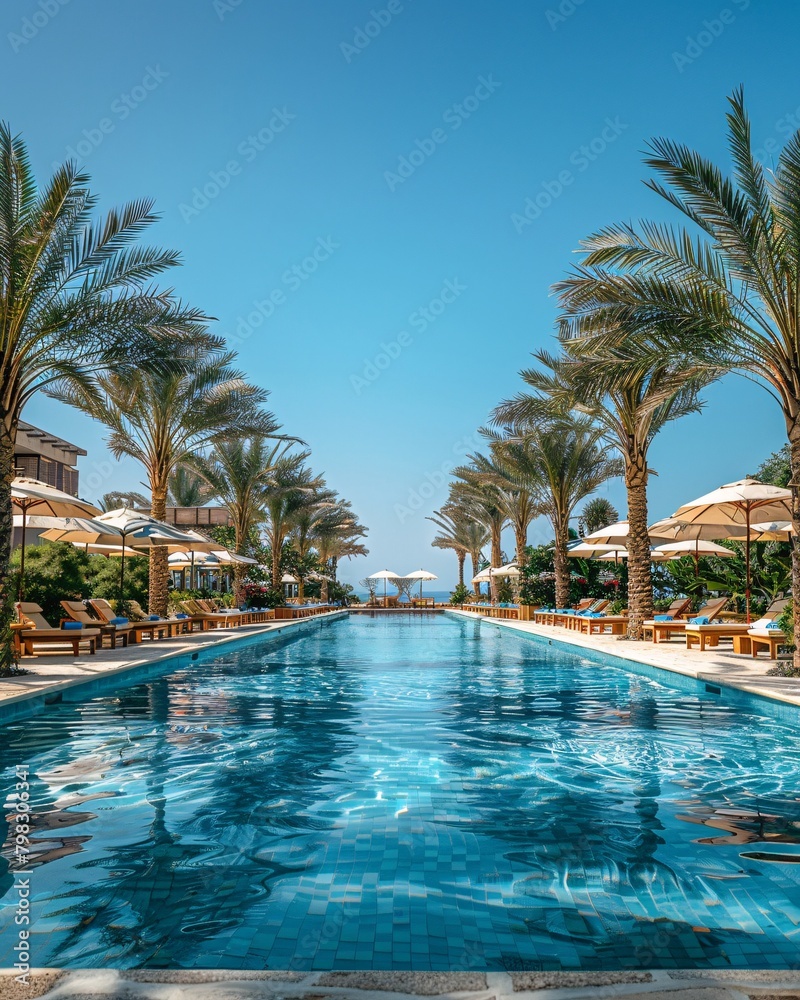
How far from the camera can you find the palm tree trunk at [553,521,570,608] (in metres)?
23.6

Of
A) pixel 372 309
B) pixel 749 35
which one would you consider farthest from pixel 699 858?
pixel 372 309

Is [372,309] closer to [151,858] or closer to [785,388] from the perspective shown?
[785,388]

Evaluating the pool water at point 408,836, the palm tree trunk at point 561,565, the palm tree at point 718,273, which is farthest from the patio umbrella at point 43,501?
the palm tree trunk at point 561,565

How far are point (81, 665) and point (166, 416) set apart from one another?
7950 millimetres

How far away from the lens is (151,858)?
3922 millimetres

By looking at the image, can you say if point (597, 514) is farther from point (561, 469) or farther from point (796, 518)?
point (796, 518)

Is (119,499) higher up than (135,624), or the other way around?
(119,499)

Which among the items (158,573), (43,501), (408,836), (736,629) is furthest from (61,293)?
(736,629)

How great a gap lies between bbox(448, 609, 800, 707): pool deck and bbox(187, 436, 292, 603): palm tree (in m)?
11.8

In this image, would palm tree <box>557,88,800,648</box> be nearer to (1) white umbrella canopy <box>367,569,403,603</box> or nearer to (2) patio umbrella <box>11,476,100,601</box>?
(2) patio umbrella <box>11,476,100,601</box>

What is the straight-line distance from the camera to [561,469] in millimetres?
23234

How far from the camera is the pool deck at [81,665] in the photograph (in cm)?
850

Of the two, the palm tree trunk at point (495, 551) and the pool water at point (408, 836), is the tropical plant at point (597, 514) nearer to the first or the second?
the palm tree trunk at point (495, 551)

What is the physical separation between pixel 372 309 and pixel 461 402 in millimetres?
11440
